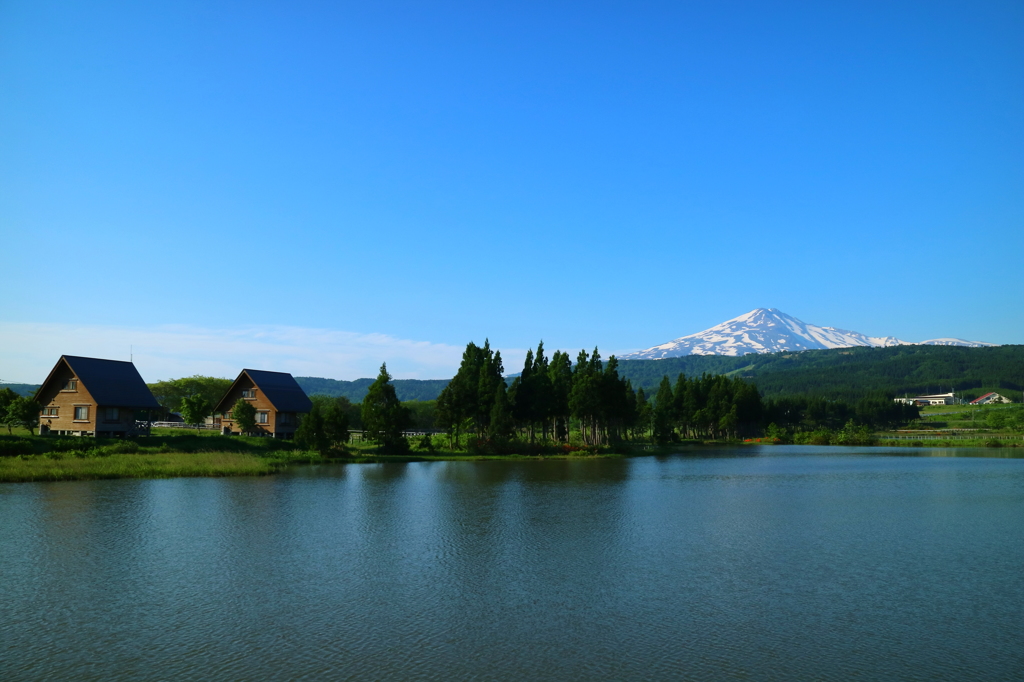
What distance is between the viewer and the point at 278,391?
72250 millimetres

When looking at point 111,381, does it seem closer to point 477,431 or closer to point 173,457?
point 173,457

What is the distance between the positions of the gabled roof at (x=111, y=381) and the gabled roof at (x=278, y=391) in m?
11.5

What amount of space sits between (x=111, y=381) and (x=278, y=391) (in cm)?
1698

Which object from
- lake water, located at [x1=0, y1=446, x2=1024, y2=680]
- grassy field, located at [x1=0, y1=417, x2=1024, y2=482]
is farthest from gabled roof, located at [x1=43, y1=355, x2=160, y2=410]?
lake water, located at [x1=0, y1=446, x2=1024, y2=680]

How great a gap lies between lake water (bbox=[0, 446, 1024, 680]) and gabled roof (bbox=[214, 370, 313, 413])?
121 ft

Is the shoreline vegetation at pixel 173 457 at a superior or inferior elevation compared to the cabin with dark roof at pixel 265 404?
inferior

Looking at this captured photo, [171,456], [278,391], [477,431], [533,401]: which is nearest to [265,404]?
[278,391]

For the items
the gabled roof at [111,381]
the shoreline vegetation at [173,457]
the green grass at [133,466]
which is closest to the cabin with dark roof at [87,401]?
the gabled roof at [111,381]

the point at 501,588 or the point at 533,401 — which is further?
the point at 533,401

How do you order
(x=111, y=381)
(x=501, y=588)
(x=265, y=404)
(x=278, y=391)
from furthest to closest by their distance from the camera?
1. (x=278, y=391)
2. (x=265, y=404)
3. (x=111, y=381)
4. (x=501, y=588)

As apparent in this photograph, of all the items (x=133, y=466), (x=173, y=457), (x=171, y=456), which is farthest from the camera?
(x=171, y=456)

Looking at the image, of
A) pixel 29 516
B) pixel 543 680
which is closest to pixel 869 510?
pixel 543 680

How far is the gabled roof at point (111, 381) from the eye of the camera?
55844 mm

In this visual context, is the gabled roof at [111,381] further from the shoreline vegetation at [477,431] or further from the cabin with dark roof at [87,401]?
the shoreline vegetation at [477,431]
